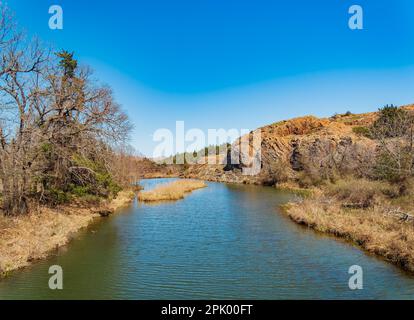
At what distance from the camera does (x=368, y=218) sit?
20.6m

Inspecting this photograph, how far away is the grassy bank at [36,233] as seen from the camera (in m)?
14.7

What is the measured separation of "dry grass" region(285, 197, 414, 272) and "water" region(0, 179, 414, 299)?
67 centimetres

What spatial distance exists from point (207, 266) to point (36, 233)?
9.30 metres

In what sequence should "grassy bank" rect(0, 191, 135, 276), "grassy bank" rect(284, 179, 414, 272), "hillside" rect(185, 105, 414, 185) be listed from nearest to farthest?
"grassy bank" rect(0, 191, 135, 276), "grassy bank" rect(284, 179, 414, 272), "hillside" rect(185, 105, 414, 185)

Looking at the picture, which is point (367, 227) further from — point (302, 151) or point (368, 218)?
point (302, 151)

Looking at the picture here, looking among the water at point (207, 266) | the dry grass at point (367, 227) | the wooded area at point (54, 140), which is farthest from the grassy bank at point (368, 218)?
the wooded area at point (54, 140)

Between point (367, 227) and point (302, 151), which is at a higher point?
point (302, 151)

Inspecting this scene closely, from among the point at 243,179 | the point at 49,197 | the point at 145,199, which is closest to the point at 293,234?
the point at 49,197

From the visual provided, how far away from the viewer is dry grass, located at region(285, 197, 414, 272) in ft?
49.2

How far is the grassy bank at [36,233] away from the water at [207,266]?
1.91 feet

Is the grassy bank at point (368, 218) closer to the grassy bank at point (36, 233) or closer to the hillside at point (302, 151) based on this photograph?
the hillside at point (302, 151)

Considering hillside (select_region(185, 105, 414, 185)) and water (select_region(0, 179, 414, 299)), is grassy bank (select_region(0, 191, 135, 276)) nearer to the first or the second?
water (select_region(0, 179, 414, 299))

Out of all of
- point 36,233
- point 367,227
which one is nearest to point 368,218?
point 367,227

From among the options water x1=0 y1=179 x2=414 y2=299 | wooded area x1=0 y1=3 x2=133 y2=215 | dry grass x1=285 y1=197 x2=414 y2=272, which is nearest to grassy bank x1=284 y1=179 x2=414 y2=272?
dry grass x1=285 y1=197 x2=414 y2=272
